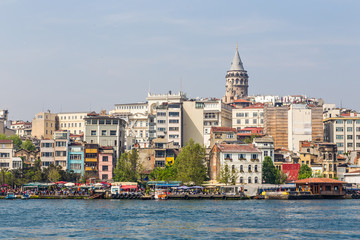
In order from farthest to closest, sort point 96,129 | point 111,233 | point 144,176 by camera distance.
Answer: point 96,129 < point 144,176 < point 111,233

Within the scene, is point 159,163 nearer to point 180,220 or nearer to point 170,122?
point 170,122

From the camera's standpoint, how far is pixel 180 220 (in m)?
74.6

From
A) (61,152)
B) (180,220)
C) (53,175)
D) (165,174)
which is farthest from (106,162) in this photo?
(180,220)

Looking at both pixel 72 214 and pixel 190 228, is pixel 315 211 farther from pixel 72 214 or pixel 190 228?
pixel 72 214

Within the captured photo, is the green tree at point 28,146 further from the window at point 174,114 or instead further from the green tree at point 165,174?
the green tree at point 165,174

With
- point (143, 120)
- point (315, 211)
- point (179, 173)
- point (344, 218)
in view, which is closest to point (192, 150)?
point (179, 173)

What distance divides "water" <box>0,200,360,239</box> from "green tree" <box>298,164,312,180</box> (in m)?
28.4

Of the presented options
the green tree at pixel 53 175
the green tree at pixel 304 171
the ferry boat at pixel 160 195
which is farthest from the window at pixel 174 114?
the ferry boat at pixel 160 195

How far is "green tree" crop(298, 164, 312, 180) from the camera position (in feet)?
427

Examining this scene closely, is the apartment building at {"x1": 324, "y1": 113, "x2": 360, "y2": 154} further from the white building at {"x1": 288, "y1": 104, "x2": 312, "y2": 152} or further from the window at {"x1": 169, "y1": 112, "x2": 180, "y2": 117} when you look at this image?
the window at {"x1": 169, "y1": 112, "x2": 180, "y2": 117}

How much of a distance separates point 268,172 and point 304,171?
1199 centimetres

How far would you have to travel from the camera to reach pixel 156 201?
106m

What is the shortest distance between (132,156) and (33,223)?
52.9 metres

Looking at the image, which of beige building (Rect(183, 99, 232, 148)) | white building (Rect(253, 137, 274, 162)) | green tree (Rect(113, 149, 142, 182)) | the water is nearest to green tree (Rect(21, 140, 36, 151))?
beige building (Rect(183, 99, 232, 148))
